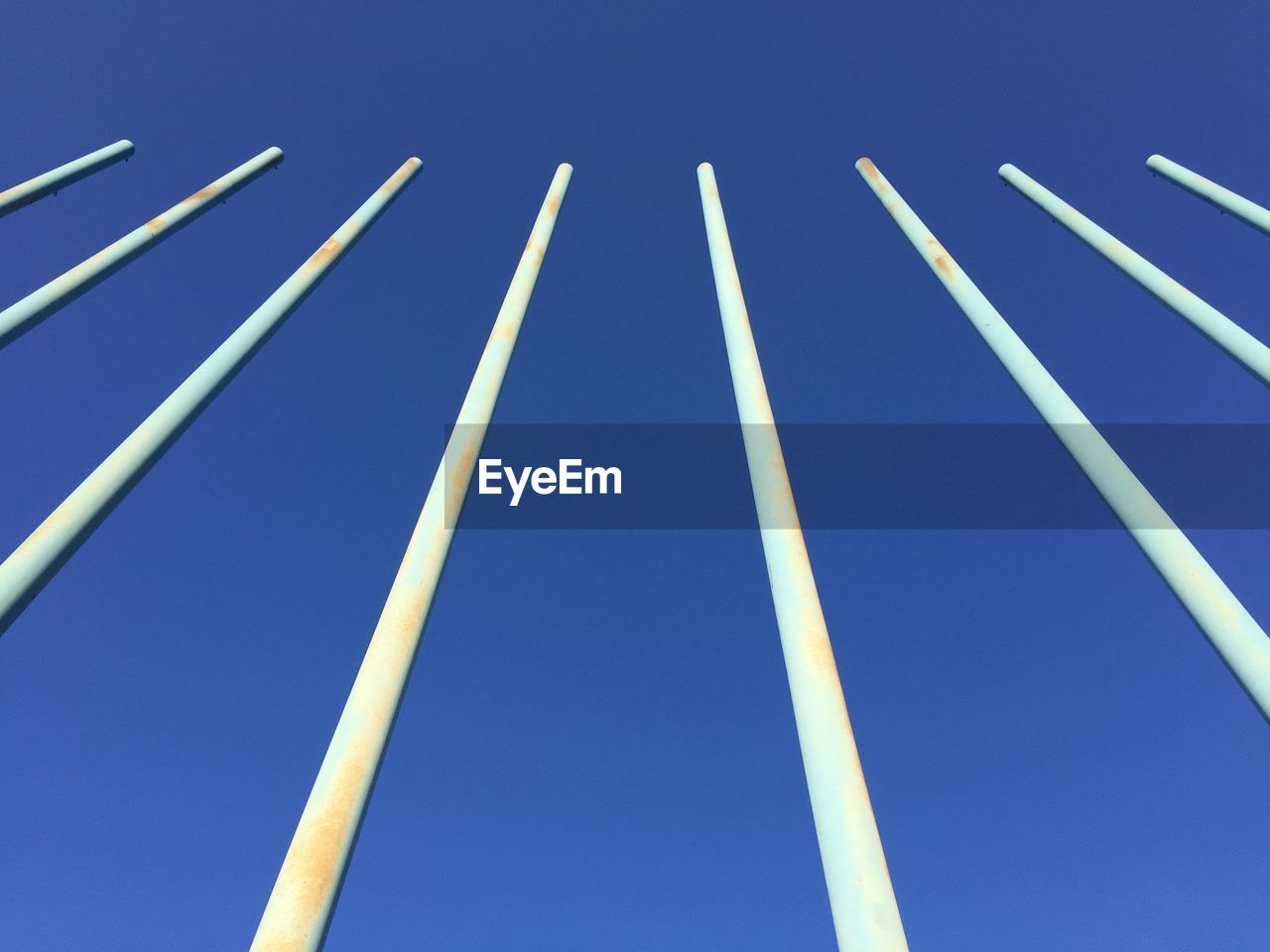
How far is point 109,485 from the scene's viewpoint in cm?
598

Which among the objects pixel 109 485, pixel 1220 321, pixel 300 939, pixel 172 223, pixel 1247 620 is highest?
pixel 172 223

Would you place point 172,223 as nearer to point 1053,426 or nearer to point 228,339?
point 228,339

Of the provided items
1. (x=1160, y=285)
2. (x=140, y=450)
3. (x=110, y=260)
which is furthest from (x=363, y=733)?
(x=1160, y=285)

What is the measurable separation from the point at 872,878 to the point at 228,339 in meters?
6.28

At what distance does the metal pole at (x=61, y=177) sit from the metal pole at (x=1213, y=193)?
1306 cm

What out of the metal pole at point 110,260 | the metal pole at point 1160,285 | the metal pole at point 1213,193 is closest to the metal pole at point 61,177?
the metal pole at point 110,260

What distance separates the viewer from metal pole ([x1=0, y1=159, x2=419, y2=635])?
5.39 metres

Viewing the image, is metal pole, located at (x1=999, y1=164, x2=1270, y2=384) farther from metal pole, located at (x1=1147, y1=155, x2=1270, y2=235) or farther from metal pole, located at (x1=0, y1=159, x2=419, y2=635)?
metal pole, located at (x1=0, y1=159, x2=419, y2=635)

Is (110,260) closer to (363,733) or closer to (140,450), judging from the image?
(140,450)

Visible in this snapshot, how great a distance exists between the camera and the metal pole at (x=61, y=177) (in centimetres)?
1016

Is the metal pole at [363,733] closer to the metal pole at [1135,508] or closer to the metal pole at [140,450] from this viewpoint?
the metal pole at [140,450]

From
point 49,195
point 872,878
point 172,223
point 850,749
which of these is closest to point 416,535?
point 850,749

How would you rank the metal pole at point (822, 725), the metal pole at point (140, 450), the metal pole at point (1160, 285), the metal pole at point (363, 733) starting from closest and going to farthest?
1. the metal pole at point (822, 725)
2. the metal pole at point (363, 733)
3. the metal pole at point (140, 450)
4. the metal pole at point (1160, 285)

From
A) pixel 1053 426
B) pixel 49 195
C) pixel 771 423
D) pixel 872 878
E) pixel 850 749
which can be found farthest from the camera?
pixel 49 195
